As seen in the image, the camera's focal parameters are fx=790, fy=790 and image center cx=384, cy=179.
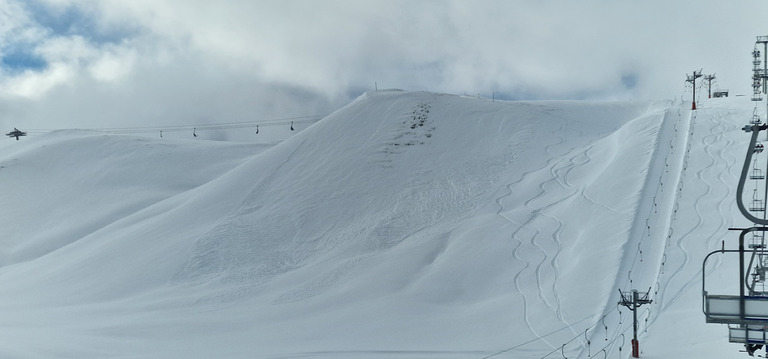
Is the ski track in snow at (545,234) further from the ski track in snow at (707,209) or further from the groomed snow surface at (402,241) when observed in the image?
the ski track in snow at (707,209)

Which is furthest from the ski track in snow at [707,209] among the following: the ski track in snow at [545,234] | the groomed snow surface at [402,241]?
the ski track in snow at [545,234]

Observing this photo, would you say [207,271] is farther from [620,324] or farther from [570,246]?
[620,324]

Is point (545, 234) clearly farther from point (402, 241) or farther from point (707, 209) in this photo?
point (707, 209)

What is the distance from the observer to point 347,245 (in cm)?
3503

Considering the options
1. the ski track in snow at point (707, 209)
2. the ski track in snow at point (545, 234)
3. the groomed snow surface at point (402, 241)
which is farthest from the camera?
the ski track in snow at point (545, 234)

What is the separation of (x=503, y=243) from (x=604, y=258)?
479 cm

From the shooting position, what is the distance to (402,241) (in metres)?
34.7

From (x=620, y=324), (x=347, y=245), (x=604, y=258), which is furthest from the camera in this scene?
(x=347, y=245)

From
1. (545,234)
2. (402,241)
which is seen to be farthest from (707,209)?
(402,241)

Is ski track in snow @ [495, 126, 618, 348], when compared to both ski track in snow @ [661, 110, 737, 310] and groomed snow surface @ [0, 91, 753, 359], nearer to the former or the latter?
groomed snow surface @ [0, 91, 753, 359]

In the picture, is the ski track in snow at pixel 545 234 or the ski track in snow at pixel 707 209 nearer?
the ski track in snow at pixel 707 209

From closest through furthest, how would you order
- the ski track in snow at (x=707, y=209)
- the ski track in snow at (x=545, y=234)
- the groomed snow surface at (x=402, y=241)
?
1. the groomed snow surface at (x=402, y=241)
2. the ski track in snow at (x=707, y=209)
3. the ski track in snow at (x=545, y=234)

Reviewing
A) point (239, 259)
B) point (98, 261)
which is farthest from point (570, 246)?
point (98, 261)

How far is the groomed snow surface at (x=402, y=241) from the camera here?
25359mm
